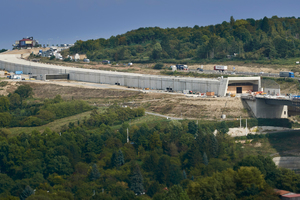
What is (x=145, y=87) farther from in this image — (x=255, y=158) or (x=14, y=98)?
(x=255, y=158)

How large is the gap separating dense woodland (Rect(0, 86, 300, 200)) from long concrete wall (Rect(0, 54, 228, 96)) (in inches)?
547

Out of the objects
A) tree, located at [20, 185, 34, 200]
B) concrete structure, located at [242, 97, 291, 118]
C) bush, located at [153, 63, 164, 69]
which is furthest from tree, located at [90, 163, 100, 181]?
bush, located at [153, 63, 164, 69]

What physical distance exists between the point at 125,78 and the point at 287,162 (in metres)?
47.2

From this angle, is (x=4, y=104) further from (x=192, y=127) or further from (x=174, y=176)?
(x=174, y=176)

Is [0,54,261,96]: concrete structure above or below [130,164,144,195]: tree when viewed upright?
above

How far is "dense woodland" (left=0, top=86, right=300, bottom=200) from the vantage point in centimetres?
5312

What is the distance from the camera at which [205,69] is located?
4633 inches

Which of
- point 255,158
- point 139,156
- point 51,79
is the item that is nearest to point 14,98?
point 51,79

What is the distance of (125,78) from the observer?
108m

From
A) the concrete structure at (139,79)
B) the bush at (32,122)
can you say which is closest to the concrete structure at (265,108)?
the concrete structure at (139,79)

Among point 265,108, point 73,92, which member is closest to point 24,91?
point 73,92

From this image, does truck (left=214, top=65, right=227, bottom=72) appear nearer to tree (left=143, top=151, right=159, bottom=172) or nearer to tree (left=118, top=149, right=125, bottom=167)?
tree (left=143, top=151, right=159, bottom=172)

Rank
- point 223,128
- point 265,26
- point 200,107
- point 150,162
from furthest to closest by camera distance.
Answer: point 265,26, point 200,107, point 223,128, point 150,162

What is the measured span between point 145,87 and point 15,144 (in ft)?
129
